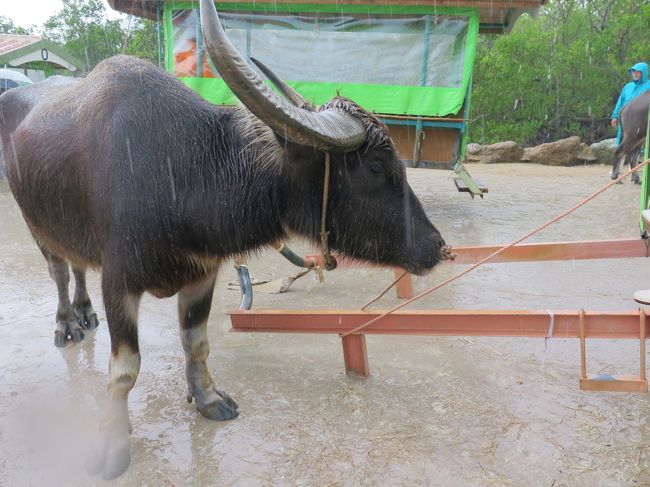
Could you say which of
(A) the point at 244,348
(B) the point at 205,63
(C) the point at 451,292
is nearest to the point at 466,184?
(C) the point at 451,292

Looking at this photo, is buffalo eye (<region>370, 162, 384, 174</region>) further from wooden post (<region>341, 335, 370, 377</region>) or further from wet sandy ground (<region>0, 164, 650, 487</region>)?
wet sandy ground (<region>0, 164, 650, 487</region>)

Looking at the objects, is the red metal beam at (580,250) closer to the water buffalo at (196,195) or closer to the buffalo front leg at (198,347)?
the water buffalo at (196,195)

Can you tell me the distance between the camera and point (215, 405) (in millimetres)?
2678

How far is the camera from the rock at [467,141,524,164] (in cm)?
1520

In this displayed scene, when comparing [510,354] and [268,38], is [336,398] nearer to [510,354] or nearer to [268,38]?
[510,354]

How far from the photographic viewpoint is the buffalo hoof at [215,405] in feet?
8.72

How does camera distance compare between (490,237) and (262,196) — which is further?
(490,237)

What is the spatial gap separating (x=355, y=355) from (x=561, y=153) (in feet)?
44.5

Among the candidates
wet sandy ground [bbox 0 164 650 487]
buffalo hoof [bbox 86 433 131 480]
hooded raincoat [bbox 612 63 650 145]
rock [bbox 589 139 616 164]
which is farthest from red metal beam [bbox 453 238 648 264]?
rock [bbox 589 139 616 164]

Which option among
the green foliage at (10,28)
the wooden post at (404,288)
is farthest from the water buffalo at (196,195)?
the green foliage at (10,28)

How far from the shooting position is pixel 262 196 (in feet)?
7.41

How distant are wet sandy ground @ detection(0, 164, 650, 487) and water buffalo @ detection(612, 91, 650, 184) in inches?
267

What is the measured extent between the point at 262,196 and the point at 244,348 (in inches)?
58.9

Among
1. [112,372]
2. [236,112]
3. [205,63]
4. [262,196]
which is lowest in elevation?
[112,372]
